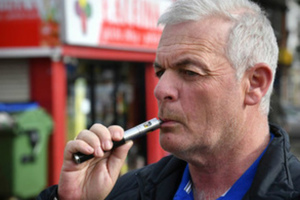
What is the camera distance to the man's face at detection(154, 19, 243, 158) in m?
1.82

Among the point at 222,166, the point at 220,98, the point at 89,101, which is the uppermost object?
the point at 220,98

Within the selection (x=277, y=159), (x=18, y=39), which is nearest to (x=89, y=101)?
(x=18, y=39)

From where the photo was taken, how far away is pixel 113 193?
217cm

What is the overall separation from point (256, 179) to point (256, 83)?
43 centimetres

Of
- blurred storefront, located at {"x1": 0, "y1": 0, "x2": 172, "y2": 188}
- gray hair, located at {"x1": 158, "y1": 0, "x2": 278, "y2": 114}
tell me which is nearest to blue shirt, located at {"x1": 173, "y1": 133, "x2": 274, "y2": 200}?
gray hair, located at {"x1": 158, "y1": 0, "x2": 278, "y2": 114}

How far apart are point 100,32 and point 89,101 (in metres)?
1.31

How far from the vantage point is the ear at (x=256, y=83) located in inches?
73.4

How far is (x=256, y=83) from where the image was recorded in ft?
6.16

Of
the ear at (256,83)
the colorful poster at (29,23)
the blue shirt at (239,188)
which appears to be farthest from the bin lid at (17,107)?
the ear at (256,83)

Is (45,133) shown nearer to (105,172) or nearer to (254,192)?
(105,172)

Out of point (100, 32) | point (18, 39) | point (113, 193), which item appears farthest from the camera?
point (100, 32)

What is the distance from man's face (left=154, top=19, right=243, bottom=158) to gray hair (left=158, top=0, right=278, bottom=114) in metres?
0.03

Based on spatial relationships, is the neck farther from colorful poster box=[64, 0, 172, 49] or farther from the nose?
colorful poster box=[64, 0, 172, 49]

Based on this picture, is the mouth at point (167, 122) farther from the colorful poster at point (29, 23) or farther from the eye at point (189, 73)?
the colorful poster at point (29, 23)
